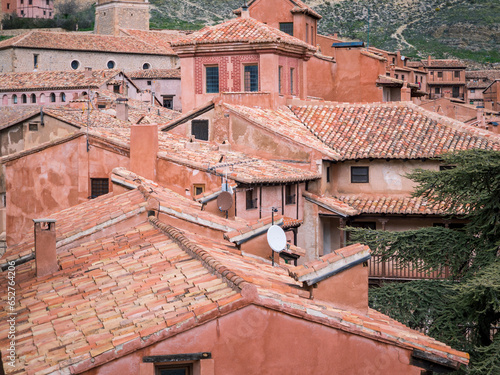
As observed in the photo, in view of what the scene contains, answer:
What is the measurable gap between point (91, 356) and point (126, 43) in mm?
74137

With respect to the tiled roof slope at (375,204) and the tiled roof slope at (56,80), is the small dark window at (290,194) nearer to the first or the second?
the tiled roof slope at (375,204)

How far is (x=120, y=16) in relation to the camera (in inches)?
4001

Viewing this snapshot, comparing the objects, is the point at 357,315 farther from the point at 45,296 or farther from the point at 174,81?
the point at 174,81

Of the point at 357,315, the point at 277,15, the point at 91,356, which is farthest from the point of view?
the point at 277,15

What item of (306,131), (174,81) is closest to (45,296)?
(306,131)

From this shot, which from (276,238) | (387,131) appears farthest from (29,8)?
(276,238)

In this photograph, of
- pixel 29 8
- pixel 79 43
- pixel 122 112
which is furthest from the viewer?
pixel 29 8

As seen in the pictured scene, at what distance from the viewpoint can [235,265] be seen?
11203 mm

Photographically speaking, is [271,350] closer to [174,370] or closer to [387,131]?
[174,370]

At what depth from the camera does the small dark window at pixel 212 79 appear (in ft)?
110

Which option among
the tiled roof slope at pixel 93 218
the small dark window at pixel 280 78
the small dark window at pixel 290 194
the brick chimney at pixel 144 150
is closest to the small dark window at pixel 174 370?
the tiled roof slope at pixel 93 218

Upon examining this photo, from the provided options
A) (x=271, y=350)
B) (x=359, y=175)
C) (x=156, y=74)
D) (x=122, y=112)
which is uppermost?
(x=156, y=74)

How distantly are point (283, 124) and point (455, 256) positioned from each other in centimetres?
1298

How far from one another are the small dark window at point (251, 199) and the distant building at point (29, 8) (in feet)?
319
